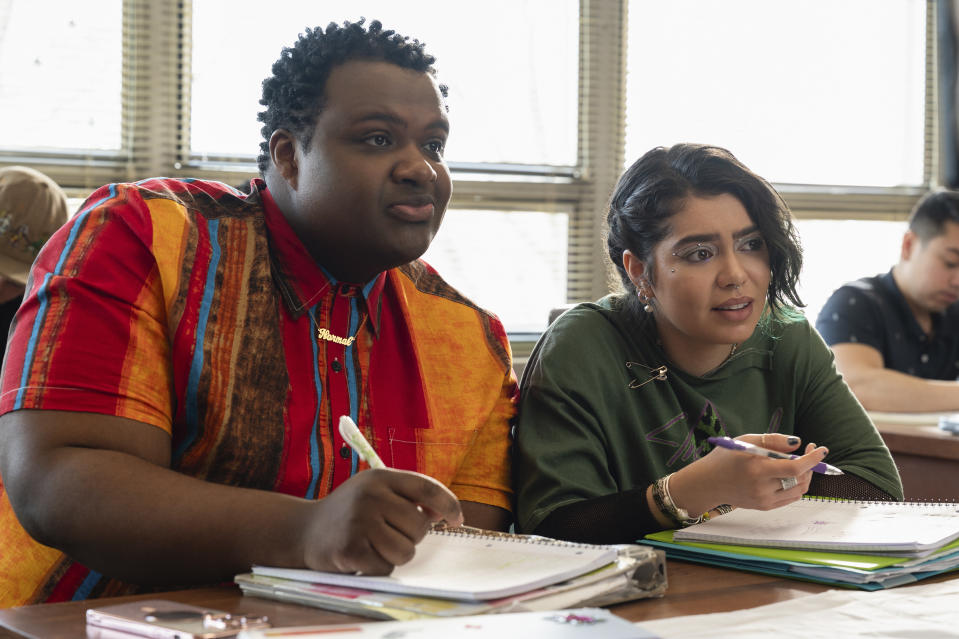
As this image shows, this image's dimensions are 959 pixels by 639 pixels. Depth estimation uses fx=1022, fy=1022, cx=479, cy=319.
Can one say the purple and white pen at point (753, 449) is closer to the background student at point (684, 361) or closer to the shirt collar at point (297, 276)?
the background student at point (684, 361)

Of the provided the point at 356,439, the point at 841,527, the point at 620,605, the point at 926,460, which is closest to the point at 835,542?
the point at 841,527

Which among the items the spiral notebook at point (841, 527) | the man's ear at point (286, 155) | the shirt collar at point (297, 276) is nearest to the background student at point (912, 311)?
the spiral notebook at point (841, 527)

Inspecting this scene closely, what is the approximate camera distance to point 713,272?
1558 millimetres

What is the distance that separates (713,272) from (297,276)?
2.11ft

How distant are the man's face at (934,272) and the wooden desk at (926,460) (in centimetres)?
74

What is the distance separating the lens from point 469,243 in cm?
321

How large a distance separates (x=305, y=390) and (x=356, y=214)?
22cm

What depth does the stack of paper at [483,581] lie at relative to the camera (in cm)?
83

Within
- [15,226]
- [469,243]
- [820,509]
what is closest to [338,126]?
[820,509]

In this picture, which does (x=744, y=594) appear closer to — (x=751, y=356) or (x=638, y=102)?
(x=751, y=356)

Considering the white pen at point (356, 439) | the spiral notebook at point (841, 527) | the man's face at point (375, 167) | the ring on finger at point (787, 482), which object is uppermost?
the man's face at point (375, 167)

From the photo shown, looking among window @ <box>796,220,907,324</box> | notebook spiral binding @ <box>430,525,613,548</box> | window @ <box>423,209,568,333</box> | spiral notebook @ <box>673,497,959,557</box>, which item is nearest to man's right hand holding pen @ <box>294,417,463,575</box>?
notebook spiral binding @ <box>430,525,613,548</box>

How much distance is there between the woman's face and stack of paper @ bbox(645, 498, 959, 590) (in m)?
0.36

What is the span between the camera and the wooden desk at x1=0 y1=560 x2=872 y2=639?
833mm
